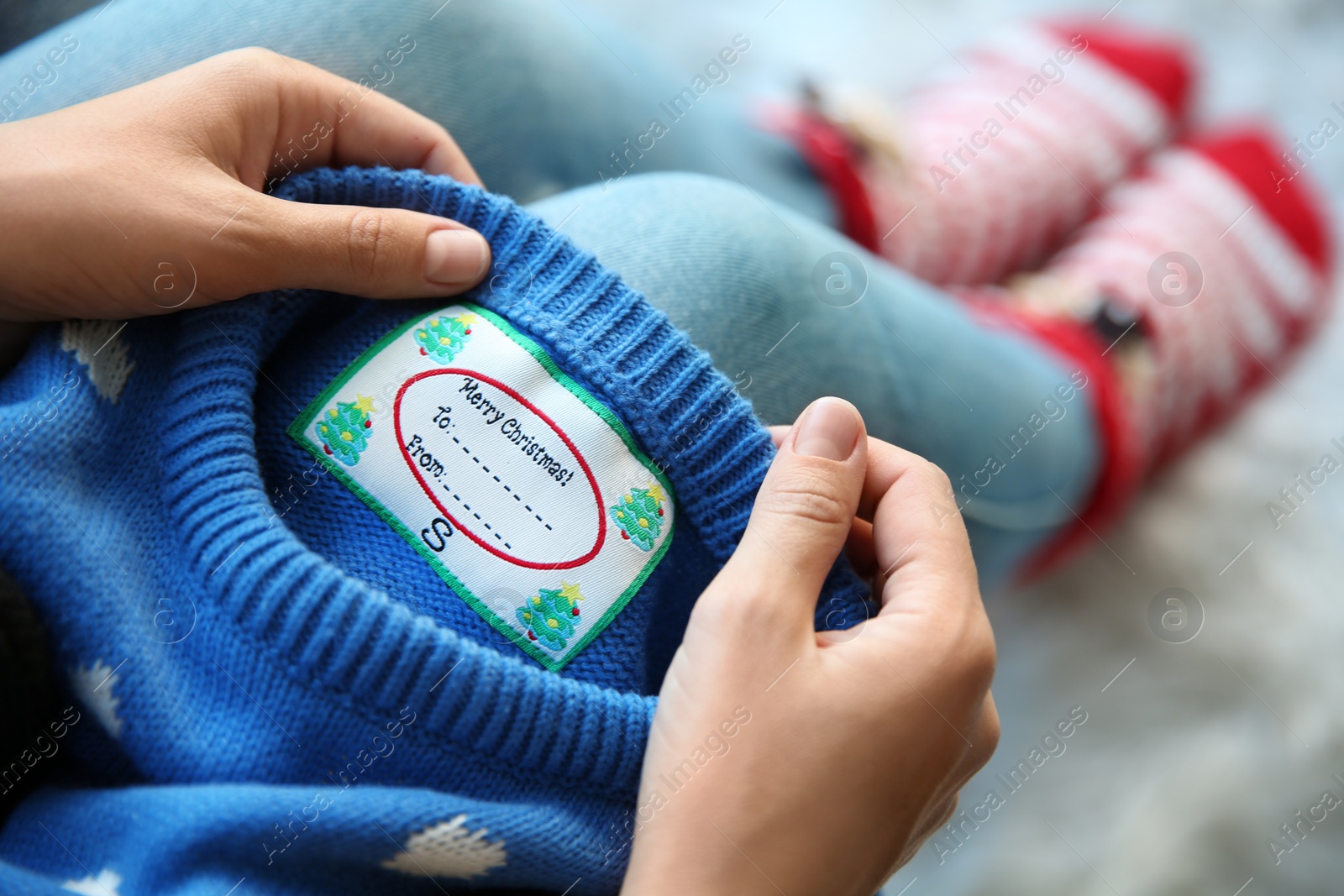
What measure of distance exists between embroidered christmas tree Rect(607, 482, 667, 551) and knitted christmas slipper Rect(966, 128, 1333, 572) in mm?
646

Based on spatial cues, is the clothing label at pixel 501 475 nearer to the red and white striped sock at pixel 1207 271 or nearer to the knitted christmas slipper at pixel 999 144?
the knitted christmas slipper at pixel 999 144

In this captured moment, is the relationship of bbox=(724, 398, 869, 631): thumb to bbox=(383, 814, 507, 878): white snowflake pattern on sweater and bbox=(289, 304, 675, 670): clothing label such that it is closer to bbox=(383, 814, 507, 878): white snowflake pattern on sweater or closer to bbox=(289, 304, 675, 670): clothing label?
bbox=(289, 304, 675, 670): clothing label

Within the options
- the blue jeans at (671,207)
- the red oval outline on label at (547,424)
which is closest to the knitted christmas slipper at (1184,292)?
the blue jeans at (671,207)

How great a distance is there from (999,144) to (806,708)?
3.10 ft

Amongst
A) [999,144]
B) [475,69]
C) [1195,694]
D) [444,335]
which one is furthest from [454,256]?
[1195,694]

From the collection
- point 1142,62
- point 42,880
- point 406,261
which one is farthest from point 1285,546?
point 42,880

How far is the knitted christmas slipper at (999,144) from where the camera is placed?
104cm

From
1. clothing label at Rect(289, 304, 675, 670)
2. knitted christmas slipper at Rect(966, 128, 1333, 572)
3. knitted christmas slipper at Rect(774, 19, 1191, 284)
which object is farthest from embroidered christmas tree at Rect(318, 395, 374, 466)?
knitted christmas slipper at Rect(966, 128, 1333, 572)

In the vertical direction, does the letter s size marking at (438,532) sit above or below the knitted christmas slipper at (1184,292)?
below

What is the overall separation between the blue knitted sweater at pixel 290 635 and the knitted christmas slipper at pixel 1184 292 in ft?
2.15

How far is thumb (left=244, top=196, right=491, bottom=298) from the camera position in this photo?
521 millimetres

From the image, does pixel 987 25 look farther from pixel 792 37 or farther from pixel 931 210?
pixel 931 210

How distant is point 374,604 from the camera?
0.48m

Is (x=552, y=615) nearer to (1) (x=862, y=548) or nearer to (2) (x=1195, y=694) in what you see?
(1) (x=862, y=548)
